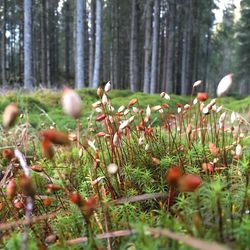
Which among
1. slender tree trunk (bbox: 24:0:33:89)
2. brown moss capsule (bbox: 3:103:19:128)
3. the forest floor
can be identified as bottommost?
the forest floor

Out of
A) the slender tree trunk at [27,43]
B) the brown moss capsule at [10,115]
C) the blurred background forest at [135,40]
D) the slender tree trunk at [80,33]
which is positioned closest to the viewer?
the brown moss capsule at [10,115]

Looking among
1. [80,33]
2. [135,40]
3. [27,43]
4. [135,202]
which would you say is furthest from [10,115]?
[135,40]

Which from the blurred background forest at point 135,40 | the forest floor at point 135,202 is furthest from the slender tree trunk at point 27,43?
the forest floor at point 135,202

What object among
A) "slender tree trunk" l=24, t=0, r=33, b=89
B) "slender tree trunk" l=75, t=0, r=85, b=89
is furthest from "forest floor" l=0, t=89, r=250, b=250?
"slender tree trunk" l=75, t=0, r=85, b=89

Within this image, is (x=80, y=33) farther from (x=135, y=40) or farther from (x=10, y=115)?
(x=10, y=115)

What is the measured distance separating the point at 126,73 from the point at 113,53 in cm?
458

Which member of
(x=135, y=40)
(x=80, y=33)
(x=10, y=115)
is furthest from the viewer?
(x=135, y=40)

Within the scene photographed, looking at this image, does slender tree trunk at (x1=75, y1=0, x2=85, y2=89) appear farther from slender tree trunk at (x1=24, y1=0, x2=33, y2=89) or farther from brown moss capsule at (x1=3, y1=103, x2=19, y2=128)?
brown moss capsule at (x1=3, y1=103, x2=19, y2=128)

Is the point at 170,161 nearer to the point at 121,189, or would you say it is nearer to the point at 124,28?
the point at 121,189

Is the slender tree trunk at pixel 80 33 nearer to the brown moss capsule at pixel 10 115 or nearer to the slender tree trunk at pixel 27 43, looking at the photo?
the slender tree trunk at pixel 27 43

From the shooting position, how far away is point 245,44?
34094 mm

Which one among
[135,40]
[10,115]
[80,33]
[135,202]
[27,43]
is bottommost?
[135,202]

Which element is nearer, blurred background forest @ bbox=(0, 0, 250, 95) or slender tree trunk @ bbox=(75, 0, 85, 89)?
slender tree trunk @ bbox=(75, 0, 85, 89)

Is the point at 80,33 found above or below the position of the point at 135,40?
below
